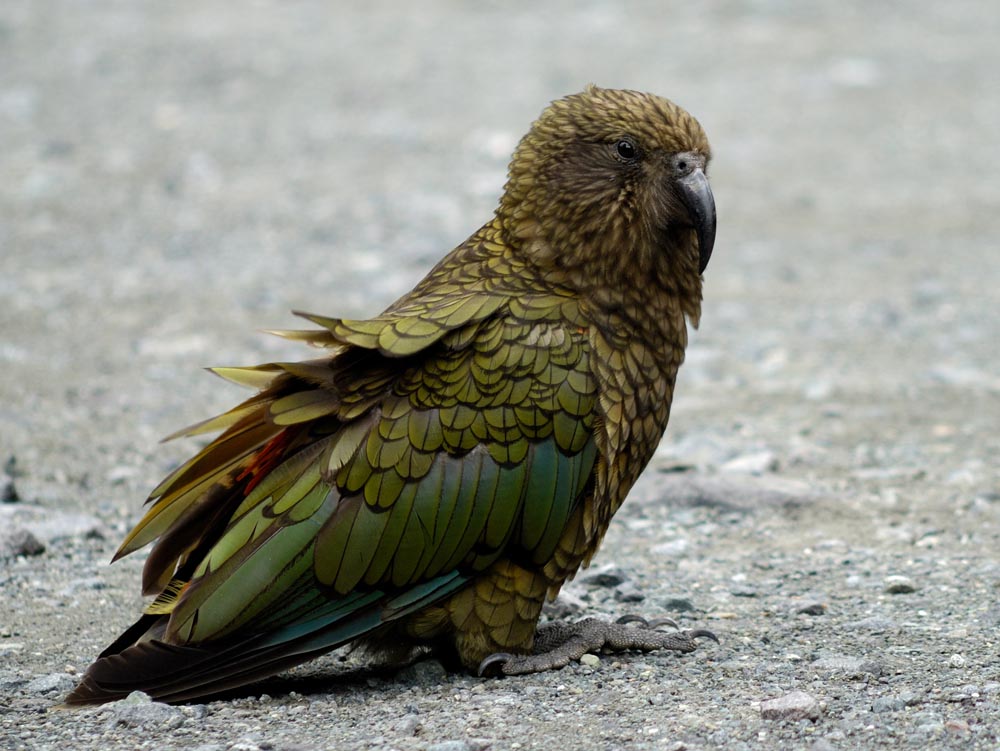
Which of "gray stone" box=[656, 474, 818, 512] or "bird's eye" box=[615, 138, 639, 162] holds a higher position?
"bird's eye" box=[615, 138, 639, 162]

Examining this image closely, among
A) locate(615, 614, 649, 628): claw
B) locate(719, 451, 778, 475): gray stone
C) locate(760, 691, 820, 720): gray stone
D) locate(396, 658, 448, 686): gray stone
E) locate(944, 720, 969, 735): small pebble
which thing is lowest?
locate(396, 658, 448, 686): gray stone

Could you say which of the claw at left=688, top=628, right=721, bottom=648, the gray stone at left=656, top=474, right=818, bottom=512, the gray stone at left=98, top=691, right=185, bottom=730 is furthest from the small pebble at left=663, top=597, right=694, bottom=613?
the gray stone at left=98, top=691, right=185, bottom=730

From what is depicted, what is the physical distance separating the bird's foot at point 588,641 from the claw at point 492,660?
0.04 ft

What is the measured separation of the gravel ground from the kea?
0.70 ft

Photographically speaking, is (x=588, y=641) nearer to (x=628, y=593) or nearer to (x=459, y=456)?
(x=628, y=593)

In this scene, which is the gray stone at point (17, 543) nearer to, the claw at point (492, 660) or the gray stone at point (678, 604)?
the claw at point (492, 660)

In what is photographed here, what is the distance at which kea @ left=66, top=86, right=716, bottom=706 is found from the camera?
458 centimetres

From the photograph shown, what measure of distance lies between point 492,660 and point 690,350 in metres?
4.84

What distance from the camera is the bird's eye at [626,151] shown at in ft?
16.1

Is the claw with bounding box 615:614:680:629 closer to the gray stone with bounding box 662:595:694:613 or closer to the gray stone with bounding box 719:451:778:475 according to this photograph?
the gray stone with bounding box 662:595:694:613

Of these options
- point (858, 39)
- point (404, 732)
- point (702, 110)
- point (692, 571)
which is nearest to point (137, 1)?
point (702, 110)

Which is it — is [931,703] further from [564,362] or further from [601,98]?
[601,98]

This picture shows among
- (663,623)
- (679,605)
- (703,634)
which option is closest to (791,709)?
(703,634)

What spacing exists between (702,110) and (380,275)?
4930 mm
